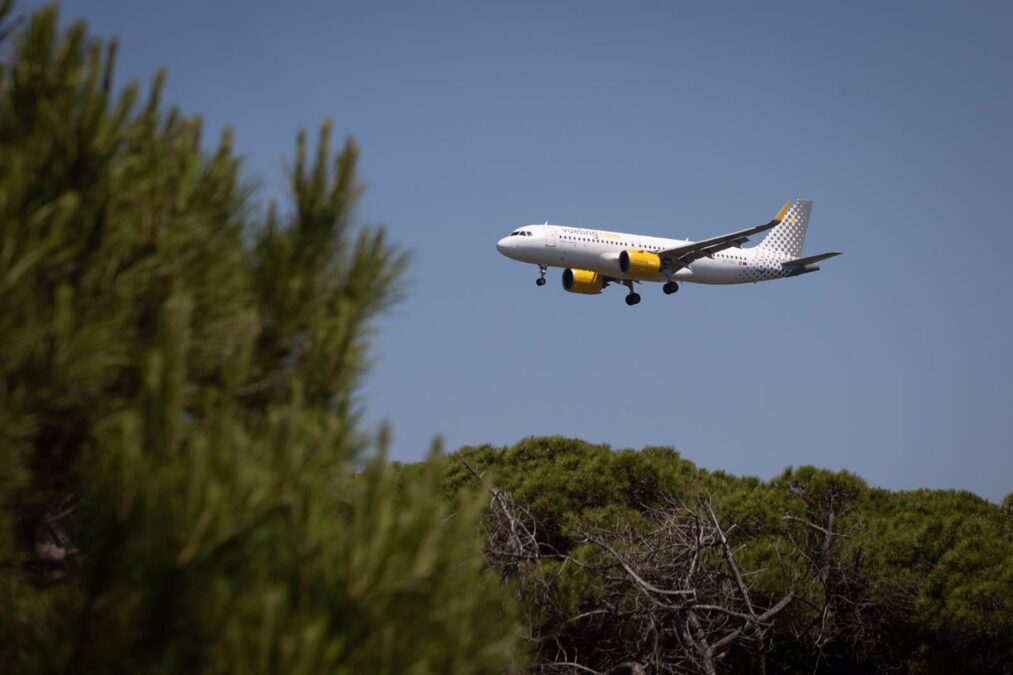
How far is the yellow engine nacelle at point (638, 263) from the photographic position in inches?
1777

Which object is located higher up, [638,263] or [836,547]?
[638,263]

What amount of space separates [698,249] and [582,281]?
5.09 meters

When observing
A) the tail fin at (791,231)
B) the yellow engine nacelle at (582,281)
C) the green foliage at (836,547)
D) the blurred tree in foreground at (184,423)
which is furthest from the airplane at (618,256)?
the blurred tree in foreground at (184,423)

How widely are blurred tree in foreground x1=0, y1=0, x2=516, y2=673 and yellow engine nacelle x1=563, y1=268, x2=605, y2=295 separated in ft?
134

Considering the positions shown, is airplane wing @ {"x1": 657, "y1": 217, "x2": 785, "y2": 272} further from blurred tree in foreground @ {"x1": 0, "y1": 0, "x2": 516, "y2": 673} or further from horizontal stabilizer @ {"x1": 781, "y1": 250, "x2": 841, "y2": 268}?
blurred tree in foreground @ {"x1": 0, "y1": 0, "x2": 516, "y2": 673}

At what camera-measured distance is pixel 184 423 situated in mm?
4734

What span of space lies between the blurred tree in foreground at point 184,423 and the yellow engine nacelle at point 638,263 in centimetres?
3962

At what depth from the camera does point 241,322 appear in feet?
17.0

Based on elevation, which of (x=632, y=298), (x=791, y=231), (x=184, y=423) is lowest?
(x=184, y=423)

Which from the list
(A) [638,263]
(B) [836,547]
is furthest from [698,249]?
(B) [836,547]

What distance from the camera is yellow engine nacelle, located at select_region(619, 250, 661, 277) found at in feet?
148

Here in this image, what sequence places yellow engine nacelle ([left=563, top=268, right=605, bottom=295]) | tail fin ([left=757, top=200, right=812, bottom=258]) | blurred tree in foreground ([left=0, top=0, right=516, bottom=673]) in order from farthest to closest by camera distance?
tail fin ([left=757, top=200, right=812, bottom=258])
yellow engine nacelle ([left=563, top=268, right=605, bottom=295])
blurred tree in foreground ([left=0, top=0, right=516, bottom=673])

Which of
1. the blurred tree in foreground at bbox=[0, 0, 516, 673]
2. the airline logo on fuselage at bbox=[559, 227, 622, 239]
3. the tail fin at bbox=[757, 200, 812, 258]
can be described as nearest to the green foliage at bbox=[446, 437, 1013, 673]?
the blurred tree in foreground at bbox=[0, 0, 516, 673]

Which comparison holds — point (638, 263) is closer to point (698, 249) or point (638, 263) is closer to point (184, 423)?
point (698, 249)
